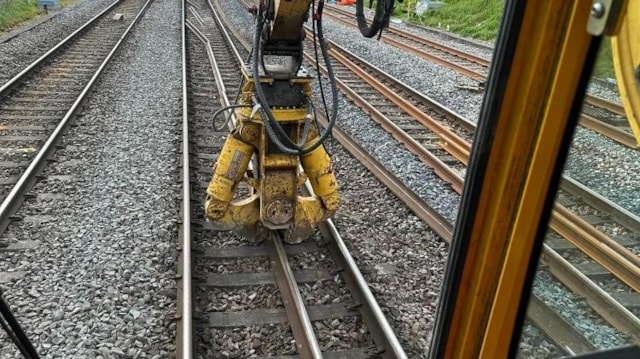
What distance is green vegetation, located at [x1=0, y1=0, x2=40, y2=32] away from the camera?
16.1m

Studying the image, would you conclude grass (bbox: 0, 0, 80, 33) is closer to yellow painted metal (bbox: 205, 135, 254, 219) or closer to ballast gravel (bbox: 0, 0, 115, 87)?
ballast gravel (bbox: 0, 0, 115, 87)

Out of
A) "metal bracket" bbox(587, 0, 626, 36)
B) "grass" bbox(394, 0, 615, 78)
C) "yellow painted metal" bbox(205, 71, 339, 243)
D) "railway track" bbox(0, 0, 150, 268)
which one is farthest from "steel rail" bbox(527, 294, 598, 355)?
"grass" bbox(394, 0, 615, 78)

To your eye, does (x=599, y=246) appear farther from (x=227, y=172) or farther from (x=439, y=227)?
(x=439, y=227)

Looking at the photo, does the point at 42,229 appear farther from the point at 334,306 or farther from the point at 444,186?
the point at 444,186

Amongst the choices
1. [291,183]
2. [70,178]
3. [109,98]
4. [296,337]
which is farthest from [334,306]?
[109,98]

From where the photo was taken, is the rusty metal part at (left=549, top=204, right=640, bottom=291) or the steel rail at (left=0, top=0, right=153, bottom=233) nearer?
the rusty metal part at (left=549, top=204, right=640, bottom=291)

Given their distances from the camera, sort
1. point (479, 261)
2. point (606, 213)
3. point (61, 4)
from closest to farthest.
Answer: point (479, 261)
point (606, 213)
point (61, 4)

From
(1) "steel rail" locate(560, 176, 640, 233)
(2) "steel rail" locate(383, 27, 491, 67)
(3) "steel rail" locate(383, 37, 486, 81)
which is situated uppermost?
(1) "steel rail" locate(560, 176, 640, 233)

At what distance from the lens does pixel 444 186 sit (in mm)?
6285

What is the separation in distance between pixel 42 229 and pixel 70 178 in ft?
3.93

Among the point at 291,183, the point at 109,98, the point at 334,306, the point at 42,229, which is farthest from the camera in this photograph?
the point at 109,98

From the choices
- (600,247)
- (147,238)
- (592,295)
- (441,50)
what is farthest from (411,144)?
(441,50)

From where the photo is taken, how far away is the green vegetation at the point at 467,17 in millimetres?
16922

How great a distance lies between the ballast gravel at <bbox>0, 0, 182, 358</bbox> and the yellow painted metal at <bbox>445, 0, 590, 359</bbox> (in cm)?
285
